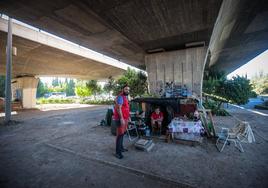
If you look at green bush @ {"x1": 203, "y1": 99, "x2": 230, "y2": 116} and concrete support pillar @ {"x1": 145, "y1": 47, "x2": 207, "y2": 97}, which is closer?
concrete support pillar @ {"x1": 145, "y1": 47, "x2": 207, "y2": 97}

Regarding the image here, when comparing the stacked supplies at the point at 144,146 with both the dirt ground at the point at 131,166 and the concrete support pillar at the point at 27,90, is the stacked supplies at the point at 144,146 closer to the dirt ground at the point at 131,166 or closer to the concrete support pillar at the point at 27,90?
the dirt ground at the point at 131,166

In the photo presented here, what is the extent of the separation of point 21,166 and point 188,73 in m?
11.0

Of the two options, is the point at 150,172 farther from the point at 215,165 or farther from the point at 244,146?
the point at 244,146

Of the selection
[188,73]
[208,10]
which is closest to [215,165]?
[208,10]

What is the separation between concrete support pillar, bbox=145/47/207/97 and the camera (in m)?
10.9

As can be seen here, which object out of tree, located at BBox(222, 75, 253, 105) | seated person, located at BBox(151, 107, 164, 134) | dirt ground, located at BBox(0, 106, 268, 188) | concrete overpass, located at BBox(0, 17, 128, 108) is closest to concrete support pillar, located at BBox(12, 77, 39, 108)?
concrete overpass, located at BBox(0, 17, 128, 108)

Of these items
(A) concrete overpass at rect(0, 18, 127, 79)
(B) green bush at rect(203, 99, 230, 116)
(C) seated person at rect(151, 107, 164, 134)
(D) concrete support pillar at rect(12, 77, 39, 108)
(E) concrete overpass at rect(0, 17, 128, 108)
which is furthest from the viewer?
(D) concrete support pillar at rect(12, 77, 39, 108)

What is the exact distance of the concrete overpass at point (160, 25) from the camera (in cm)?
609

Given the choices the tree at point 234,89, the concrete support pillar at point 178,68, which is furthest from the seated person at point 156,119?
the tree at point 234,89

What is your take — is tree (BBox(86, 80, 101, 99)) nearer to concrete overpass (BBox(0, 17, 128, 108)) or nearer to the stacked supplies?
concrete overpass (BBox(0, 17, 128, 108))

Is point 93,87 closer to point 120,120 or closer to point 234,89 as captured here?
point 234,89

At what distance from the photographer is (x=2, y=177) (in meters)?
3.19

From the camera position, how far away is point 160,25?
25.4 ft

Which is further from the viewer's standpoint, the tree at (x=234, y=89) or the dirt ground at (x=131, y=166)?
the tree at (x=234, y=89)
